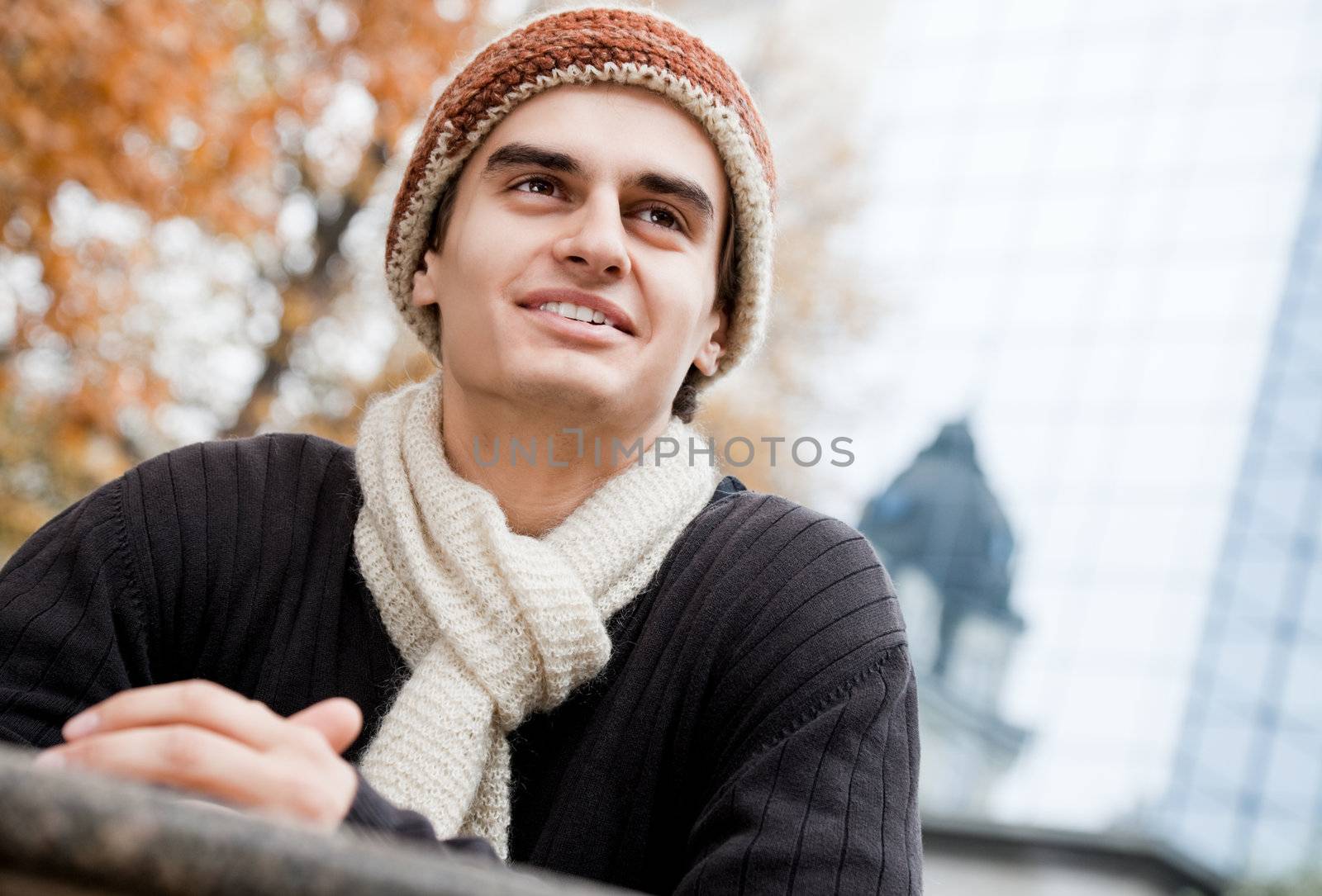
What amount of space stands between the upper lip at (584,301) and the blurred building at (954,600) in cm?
1751

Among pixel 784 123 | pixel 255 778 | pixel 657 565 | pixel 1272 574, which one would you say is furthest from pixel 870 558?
pixel 1272 574

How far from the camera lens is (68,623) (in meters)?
1.87

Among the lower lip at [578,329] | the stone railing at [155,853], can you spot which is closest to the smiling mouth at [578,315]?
the lower lip at [578,329]

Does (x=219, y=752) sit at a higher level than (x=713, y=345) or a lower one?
lower

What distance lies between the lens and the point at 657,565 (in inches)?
79.4

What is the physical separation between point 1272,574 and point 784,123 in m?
12.0

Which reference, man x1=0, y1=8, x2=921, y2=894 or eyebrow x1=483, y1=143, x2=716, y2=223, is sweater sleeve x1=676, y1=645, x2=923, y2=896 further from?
eyebrow x1=483, y1=143, x2=716, y2=223

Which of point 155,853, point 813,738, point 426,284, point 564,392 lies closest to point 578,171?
point 564,392

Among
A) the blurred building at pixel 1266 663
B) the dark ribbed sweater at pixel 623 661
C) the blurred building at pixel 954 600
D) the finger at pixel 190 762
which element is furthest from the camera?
the blurred building at pixel 954 600

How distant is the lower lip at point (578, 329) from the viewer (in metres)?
2.04

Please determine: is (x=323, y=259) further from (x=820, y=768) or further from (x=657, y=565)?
(x=820, y=768)

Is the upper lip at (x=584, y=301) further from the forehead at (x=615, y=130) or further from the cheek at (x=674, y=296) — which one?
the forehead at (x=615, y=130)

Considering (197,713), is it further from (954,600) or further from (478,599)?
(954,600)

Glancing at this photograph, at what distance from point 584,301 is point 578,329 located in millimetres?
43
